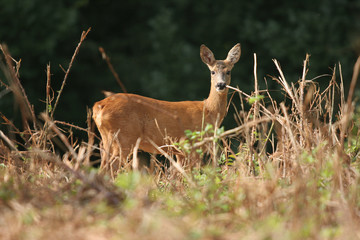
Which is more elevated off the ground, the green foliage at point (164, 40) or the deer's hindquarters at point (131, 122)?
the deer's hindquarters at point (131, 122)

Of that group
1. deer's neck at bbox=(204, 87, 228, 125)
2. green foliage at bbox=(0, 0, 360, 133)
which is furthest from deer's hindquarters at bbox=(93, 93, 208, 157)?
green foliage at bbox=(0, 0, 360, 133)

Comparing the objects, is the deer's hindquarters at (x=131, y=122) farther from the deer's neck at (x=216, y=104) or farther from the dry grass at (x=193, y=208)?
the dry grass at (x=193, y=208)

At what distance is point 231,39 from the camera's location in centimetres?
1441

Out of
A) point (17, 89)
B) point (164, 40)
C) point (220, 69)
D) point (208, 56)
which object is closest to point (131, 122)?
point (220, 69)

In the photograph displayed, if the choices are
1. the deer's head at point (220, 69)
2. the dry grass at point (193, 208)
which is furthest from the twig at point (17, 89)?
the deer's head at point (220, 69)

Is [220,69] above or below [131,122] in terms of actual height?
above

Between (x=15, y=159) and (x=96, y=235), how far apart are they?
1302mm

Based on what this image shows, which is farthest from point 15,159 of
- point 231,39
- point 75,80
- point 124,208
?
point 231,39

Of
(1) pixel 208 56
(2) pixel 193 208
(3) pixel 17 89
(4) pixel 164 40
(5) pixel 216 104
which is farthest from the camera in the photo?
(4) pixel 164 40

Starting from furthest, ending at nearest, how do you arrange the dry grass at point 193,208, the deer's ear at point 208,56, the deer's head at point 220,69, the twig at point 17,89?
1. the deer's ear at point 208,56
2. the deer's head at point 220,69
3. the twig at point 17,89
4. the dry grass at point 193,208

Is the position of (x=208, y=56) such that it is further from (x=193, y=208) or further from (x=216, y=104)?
(x=193, y=208)

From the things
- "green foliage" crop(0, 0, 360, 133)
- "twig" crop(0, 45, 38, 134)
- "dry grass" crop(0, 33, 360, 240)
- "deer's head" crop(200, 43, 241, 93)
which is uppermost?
"twig" crop(0, 45, 38, 134)

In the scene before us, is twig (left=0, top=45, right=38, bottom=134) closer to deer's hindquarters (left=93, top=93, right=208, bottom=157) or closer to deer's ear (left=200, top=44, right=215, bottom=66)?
deer's hindquarters (left=93, top=93, right=208, bottom=157)

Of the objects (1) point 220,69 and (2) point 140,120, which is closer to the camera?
(2) point 140,120
